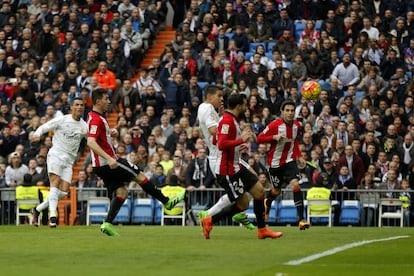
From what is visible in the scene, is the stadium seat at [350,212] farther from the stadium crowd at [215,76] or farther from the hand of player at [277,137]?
the hand of player at [277,137]

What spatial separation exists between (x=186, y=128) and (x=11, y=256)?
53.3ft

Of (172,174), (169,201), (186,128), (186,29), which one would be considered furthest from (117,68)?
(169,201)

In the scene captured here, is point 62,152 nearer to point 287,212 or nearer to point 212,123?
point 212,123

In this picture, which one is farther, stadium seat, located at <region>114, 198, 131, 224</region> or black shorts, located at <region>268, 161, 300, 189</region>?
stadium seat, located at <region>114, 198, 131, 224</region>

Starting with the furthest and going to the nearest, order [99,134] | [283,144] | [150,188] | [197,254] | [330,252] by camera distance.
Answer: [283,144]
[150,188]
[99,134]
[330,252]
[197,254]

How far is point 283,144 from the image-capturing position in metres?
21.3

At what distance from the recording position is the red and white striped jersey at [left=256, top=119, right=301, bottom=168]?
21188mm

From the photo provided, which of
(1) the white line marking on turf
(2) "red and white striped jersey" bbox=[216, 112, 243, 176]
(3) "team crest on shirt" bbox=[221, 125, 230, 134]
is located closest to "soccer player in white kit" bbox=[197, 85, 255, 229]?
(2) "red and white striped jersey" bbox=[216, 112, 243, 176]

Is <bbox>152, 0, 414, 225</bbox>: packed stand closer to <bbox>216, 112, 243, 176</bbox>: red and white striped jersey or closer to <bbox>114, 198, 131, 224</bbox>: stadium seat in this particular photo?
<bbox>114, 198, 131, 224</bbox>: stadium seat

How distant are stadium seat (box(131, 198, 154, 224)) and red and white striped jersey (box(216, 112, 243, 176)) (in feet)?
36.9

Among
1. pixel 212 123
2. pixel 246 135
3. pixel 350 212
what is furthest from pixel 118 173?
pixel 350 212

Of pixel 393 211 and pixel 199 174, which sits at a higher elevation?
pixel 199 174

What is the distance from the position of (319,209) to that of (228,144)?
10.5 metres

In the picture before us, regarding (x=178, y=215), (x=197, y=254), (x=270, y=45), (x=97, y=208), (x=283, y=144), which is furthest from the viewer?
(x=270, y=45)
